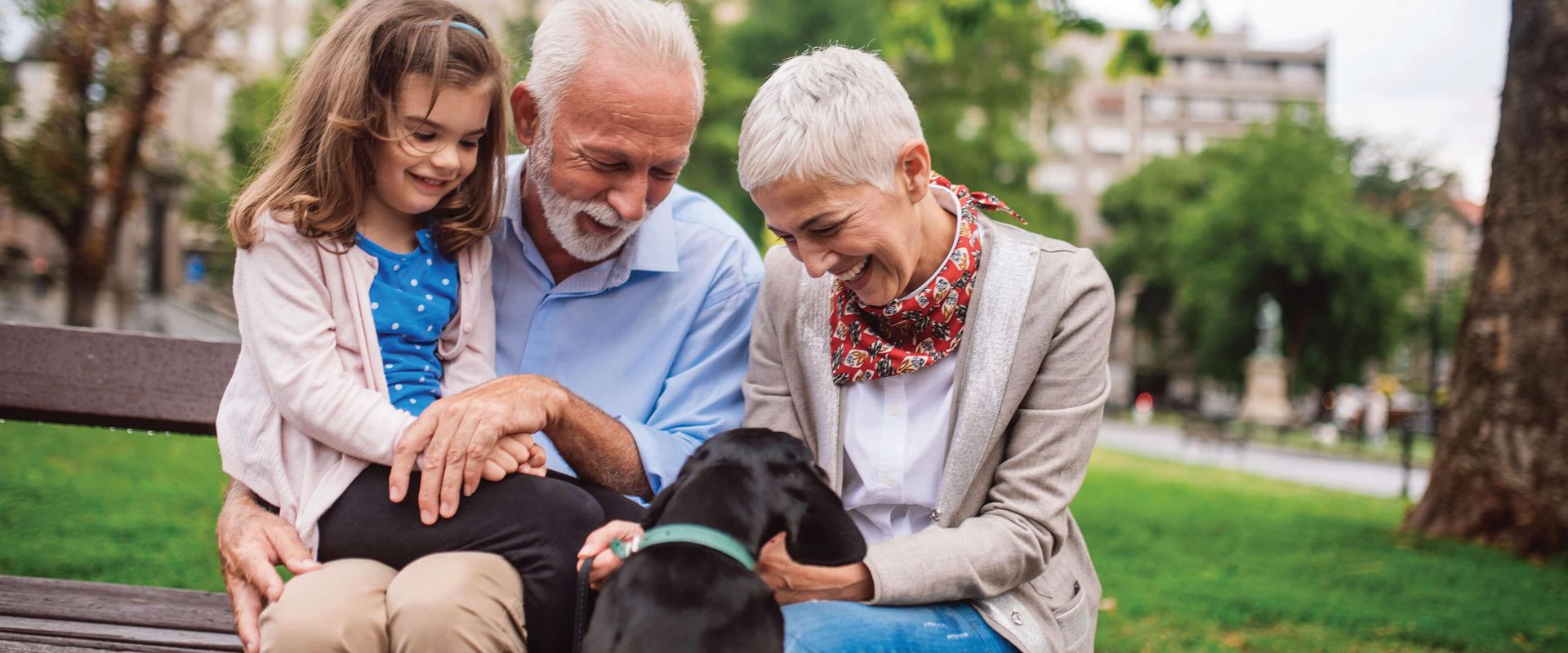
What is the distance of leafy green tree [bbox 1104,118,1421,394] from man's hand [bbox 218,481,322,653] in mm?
44059

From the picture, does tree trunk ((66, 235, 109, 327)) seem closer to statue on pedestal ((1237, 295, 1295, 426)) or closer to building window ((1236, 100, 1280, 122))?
statue on pedestal ((1237, 295, 1295, 426))

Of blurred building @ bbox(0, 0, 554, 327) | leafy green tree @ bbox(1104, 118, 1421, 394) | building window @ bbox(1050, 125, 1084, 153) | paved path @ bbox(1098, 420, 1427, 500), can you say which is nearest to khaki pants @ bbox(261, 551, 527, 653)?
blurred building @ bbox(0, 0, 554, 327)

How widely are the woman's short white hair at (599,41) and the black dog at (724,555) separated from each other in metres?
1.07

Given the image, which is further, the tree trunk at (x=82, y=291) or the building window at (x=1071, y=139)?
the building window at (x=1071, y=139)

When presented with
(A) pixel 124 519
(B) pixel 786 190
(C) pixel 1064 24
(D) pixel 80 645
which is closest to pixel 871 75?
(B) pixel 786 190

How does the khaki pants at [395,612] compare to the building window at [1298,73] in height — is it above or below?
below

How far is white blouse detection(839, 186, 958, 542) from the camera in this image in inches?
104

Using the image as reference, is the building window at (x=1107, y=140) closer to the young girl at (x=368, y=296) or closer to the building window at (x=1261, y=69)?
the building window at (x=1261, y=69)

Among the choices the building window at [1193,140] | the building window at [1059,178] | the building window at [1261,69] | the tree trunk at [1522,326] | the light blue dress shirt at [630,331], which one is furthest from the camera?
the building window at [1261,69]

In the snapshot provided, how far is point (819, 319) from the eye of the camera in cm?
276

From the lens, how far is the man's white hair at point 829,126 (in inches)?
95.1

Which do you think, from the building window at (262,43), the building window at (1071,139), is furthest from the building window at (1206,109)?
the building window at (262,43)

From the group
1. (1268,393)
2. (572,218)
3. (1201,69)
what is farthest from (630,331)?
(1201,69)

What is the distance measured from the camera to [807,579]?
7.49 feet
